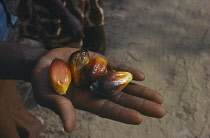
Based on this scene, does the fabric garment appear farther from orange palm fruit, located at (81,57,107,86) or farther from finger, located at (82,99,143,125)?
finger, located at (82,99,143,125)

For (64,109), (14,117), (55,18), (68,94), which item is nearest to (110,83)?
(68,94)

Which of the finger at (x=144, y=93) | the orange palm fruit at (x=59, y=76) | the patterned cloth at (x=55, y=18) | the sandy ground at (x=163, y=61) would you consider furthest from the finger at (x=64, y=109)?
the sandy ground at (x=163, y=61)

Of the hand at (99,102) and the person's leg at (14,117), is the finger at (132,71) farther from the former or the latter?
the person's leg at (14,117)

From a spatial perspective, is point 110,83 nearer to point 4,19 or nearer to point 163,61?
point 4,19

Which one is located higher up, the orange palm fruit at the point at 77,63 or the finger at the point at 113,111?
the orange palm fruit at the point at 77,63

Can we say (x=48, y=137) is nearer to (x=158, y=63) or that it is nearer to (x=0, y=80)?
(x=0, y=80)
